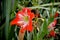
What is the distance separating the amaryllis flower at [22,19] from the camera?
2.41 feet

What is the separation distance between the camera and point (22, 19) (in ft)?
2.69

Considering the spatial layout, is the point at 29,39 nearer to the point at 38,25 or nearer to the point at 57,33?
the point at 38,25

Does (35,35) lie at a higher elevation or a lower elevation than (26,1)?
lower

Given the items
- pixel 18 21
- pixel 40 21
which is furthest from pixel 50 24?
pixel 18 21

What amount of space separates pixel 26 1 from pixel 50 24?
0.21m

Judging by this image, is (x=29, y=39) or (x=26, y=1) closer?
(x=29, y=39)

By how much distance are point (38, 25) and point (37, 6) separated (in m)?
0.09

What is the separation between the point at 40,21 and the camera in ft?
2.90

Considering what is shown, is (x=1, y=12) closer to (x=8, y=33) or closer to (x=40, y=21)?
(x=8, y=33)

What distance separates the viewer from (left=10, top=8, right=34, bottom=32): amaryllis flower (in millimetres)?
736

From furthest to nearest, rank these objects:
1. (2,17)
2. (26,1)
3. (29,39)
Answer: (26,1)
(29,39)
(2,17)

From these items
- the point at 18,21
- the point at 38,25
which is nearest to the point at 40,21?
the point at 38,25

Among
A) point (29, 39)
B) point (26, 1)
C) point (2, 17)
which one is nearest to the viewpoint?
point (2, 17)

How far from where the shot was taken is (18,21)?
77 centimetres
